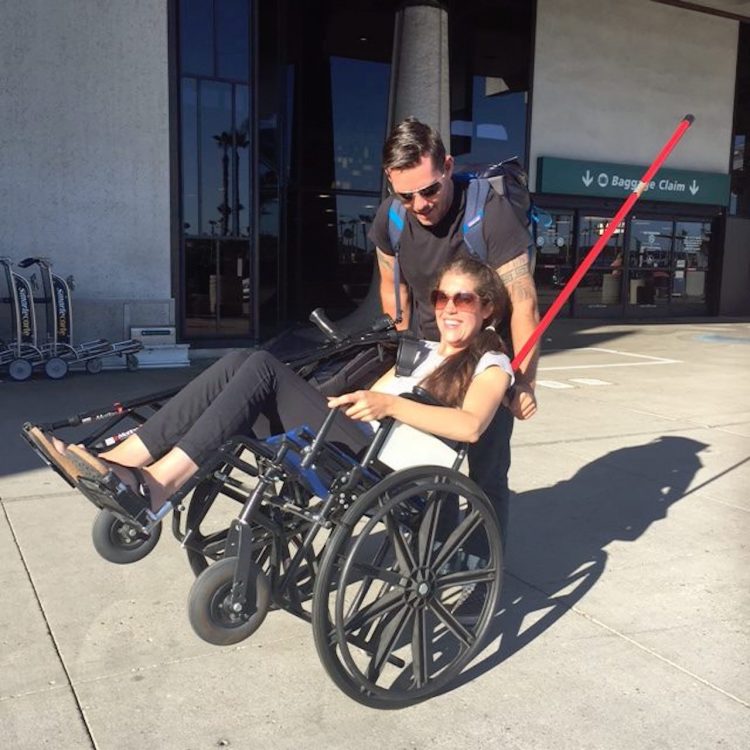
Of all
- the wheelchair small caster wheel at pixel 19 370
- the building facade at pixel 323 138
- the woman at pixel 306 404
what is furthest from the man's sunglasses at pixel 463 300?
the building facade at pixel 323 138

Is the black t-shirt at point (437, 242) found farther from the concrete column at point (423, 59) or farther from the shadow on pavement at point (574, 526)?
the concrete column at point (423, 59)

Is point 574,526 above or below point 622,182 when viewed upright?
below

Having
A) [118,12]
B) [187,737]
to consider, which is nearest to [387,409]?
[187,737]

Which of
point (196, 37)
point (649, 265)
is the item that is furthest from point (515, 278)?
point (649, 265)

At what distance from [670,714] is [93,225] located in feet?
29.0

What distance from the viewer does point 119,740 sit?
2.30 metres

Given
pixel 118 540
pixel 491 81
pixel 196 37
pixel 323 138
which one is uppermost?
pixel 491 81

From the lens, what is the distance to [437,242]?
120 inches

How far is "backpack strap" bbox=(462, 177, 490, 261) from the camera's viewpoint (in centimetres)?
292

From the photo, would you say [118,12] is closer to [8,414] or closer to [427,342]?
[8,414]

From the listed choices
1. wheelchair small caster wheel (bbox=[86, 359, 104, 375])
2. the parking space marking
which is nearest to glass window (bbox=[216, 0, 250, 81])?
wheelchair small caster wheel (bbox=[86, 359, 104, 375])

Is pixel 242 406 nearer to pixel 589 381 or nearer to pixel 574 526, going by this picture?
pixel 574 526

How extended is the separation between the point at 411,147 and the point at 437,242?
423 mm

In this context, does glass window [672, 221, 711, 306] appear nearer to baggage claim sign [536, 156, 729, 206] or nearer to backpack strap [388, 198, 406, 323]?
baggage claim sign [536, 156, 729, 206]
